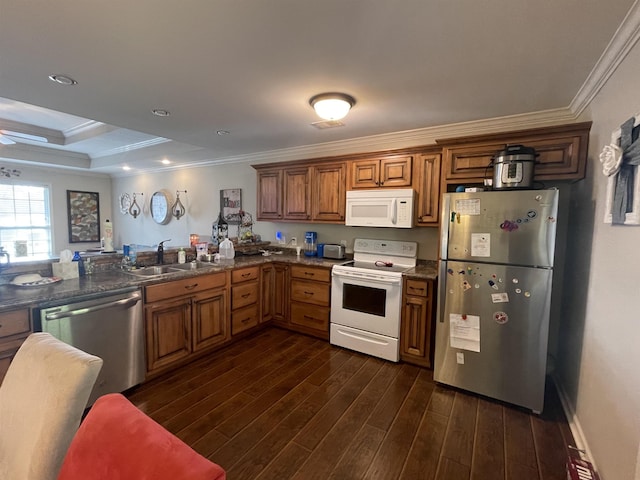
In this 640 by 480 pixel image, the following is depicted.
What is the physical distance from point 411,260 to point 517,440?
69.9 inches

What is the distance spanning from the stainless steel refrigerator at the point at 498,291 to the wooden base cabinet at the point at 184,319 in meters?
2.15

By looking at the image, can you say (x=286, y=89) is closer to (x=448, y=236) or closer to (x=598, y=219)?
(x=448, y=236)

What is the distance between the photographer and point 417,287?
9.12ft

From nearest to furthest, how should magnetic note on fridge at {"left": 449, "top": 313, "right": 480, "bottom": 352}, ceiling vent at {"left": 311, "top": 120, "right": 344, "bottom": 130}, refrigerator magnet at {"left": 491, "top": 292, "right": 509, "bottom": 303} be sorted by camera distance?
refrigerator magnet at {"left": 491, "top": 292, "right": 509, "bottom": 303}
magnetic note on fridge at {"left": 449, "top": 313, "right": 480, "bottom": 352}
ceiling vent at {"left": 311, "top": 120, "right": 344, "bottom": 130}

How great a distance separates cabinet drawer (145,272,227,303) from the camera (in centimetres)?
248

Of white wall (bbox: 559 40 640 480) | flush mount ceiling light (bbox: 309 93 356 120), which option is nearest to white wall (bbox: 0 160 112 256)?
flush mount ceiling light (bbox: 309 93 356 120)

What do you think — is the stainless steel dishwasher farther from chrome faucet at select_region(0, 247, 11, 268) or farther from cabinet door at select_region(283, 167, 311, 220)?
cabinet door at select_region(283, 167, 311, 220)

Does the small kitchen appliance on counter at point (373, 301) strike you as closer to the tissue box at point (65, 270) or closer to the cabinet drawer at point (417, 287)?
the cabinet drawer at point (417, 287)

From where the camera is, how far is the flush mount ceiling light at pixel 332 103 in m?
2.29

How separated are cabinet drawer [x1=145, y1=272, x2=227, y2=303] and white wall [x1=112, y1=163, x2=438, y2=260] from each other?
1535mm

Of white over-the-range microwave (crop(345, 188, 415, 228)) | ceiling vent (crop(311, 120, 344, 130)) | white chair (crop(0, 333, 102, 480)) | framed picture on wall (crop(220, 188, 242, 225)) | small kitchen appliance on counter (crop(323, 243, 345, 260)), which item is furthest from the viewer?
framed picture on wall (crop(220, 188, 242, 225))

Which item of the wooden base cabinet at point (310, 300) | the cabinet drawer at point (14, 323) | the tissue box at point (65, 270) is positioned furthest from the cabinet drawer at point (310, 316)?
the cabinet drawer at point (14, 323)

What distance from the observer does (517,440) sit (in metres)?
1.92

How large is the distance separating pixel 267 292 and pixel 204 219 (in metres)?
2.20
